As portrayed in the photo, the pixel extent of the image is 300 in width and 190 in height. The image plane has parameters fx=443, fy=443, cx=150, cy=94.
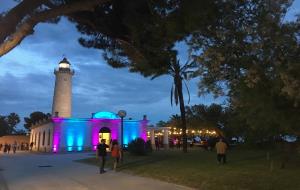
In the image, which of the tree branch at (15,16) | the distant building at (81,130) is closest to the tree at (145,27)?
the tree branch at (15,16)

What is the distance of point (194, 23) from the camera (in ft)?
38.5

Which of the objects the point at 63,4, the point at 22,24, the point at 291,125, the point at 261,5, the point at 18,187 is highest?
the point at 261,5

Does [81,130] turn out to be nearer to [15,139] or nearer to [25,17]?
[15,139]

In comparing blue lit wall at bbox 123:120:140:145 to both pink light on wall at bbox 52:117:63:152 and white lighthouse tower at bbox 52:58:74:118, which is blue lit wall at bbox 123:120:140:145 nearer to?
pink light on wall at bbox 52:117:63:152

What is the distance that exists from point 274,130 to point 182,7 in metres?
9.66

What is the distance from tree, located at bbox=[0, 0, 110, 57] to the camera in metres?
9.89

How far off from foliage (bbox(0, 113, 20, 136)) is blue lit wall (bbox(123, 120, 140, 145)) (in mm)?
66475

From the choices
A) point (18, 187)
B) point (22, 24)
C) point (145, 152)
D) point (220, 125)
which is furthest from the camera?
point (220, 125)

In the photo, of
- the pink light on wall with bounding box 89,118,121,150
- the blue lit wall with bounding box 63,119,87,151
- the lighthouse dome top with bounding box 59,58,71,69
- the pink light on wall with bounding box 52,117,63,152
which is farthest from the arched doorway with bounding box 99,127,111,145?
the lighthouse dome top with bounding box 59,58,71,69

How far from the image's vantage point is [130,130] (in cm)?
5762

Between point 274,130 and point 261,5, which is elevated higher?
point 261,5

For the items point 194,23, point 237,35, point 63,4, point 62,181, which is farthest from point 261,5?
point 62,181

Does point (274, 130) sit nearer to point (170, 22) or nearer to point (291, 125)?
point (291, 125)

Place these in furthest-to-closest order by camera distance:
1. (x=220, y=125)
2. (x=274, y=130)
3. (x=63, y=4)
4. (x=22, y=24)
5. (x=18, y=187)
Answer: (x=220, y=125) < (x=274, y=130) < (x=18, y=187) < (x=63, y=4) < (x=22, y=24)
